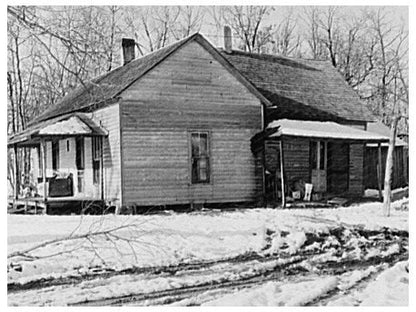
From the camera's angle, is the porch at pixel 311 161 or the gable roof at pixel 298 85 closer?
the porch at pixel 311 161

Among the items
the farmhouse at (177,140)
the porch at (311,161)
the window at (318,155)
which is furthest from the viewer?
the window at (318,155)

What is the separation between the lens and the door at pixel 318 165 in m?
17.4

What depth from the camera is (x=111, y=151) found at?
14.5 metres

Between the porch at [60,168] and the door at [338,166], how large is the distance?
6802 millimetres

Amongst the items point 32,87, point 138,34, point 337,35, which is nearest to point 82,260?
point 32,87

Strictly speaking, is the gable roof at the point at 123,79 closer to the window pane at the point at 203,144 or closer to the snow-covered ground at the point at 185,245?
the window pane at the point at 203,144

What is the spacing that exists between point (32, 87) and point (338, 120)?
10654 millimetres

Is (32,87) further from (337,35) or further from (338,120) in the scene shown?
(338,120)

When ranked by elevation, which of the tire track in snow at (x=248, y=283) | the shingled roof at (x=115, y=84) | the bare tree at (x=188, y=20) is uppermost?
the bare tree at (x=188, y=20)

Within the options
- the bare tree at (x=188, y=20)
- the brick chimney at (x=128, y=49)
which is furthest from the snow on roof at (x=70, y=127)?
the bare tree at (x=188, y=20)

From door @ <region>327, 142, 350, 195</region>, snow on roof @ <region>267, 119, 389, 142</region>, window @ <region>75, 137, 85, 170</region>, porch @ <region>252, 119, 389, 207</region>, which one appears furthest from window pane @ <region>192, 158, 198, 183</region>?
door @ <region>327, 142, 350, 195</region>

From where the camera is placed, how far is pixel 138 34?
1088 centimetres

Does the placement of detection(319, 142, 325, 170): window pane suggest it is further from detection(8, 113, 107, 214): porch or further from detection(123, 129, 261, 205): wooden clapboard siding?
detection(8, 113, 107, 214): porch

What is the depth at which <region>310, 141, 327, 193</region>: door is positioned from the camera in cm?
1736
